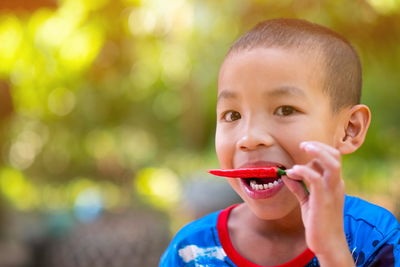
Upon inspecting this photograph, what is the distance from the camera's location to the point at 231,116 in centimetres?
150

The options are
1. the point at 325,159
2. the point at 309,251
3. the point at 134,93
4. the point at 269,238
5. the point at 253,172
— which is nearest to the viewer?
the point at 325,159

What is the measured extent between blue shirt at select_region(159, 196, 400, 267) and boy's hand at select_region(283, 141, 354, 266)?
0.83 feet

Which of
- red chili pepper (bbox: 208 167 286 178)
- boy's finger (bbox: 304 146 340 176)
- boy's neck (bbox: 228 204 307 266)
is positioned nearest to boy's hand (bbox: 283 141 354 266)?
boy's finger (bbox: 304 146 340 176)

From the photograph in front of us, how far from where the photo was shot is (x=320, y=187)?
1142 millimetres

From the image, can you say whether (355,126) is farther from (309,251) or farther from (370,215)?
(309,251)

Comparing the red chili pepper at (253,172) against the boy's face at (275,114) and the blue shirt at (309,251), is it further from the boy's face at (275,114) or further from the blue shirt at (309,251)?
the blue shirt at (309,251)

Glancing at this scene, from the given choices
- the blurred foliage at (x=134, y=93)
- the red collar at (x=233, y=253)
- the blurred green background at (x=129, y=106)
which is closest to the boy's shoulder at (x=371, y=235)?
the red collar at (x=233, y=253)

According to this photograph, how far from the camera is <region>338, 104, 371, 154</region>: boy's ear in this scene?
154cm

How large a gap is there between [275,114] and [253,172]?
0.46 ft

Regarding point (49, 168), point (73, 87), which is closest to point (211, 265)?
point (73, 87)

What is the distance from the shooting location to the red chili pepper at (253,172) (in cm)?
133

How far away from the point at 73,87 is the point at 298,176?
17.1 ft

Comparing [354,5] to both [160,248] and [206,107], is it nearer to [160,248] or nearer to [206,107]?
[160,248]

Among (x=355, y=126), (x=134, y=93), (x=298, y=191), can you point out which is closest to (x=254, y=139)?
(x=298, y=191)
